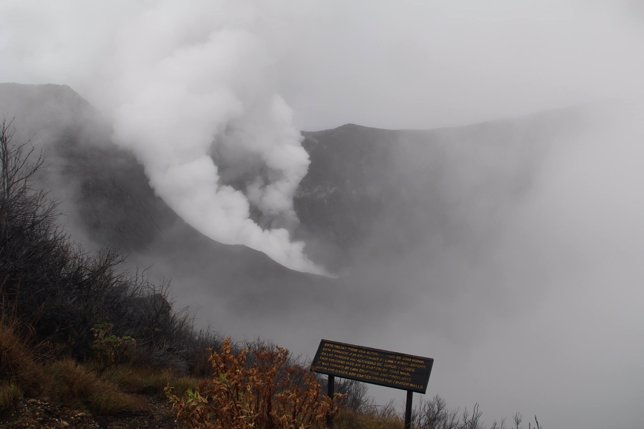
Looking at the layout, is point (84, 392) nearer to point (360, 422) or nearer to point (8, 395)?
point (8, 395)

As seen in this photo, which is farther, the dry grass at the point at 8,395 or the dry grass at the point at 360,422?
the dry grass at the point at 360,422

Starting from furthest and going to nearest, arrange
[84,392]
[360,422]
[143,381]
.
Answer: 1. [360,422]
2. [143,381]
3. [84,392]

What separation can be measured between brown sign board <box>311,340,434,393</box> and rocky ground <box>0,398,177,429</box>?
216 cm

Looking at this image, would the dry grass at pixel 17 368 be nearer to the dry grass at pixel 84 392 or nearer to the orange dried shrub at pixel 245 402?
the dry grass at pixel 84 392

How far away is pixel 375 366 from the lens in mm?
7500

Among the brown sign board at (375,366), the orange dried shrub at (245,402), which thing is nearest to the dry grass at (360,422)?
the brown sign board at (375,366)

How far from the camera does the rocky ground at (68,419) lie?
188 inches

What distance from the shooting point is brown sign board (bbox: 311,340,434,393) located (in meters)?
7.21

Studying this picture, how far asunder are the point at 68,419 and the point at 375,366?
155 inches

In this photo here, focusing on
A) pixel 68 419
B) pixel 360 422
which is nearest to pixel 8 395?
pixel 68 419

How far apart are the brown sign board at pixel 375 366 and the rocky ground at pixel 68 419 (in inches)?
85.0

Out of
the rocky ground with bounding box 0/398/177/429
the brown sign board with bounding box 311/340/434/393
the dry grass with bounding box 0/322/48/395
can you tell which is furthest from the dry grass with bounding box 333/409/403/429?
the dry grass with bounding box 0/322/48/395

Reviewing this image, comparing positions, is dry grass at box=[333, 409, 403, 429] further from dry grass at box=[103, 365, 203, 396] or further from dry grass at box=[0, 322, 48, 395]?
dry grass at box=[0, 322, 48, 395]

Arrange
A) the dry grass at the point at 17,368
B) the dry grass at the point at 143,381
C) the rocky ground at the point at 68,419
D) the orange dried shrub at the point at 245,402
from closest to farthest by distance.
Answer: the orange dried shrub at the point at 245,402 → the rocky ground at the point at 68,419 → the dry grass at the point at 17,368 → the dry grass at the point at 143,381
